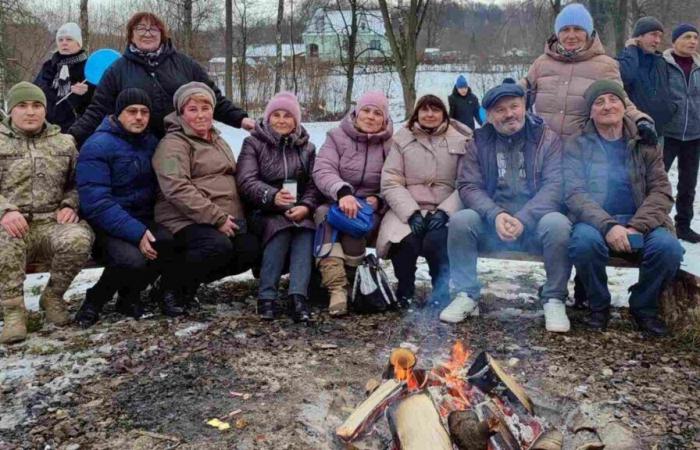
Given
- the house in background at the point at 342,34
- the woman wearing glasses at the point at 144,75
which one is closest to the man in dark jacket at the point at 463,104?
the house in background at the point at 342,34

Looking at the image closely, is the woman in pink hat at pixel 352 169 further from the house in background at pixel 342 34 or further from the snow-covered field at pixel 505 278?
the house in background at pixel 342 34

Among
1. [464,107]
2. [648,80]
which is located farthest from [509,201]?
[464,107]

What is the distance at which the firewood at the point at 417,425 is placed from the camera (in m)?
2.30

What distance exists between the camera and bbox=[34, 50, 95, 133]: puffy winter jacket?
5102mm

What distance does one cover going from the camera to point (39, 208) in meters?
3.98

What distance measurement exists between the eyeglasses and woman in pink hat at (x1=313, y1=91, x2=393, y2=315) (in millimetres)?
1468

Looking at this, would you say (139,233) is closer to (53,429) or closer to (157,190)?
(157,190)

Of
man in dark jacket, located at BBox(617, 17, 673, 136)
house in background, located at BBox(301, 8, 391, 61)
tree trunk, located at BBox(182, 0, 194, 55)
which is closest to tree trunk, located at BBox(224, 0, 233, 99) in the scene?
tree trunk, located at BBox(182, 0, 194, 55)

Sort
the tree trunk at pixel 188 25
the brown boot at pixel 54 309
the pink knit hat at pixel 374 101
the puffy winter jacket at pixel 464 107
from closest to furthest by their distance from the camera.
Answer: the brown boot at pixel 54 309 < the pink knit hat at pixel 374 101 < the puffy winter jacket at pixel 464 107 < the tree trunk at pixel 188 25

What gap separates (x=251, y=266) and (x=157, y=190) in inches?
33.3

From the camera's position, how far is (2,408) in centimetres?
293

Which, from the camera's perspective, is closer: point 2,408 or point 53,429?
point 53,429

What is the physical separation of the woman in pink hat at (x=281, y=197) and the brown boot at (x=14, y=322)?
1461mm

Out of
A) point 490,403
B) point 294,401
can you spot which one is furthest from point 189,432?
point 490,403
